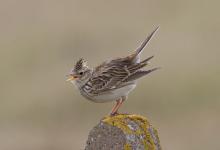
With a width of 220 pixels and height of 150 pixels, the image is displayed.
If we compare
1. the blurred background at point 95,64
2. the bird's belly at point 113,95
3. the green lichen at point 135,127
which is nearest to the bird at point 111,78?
the bird's belly at point 113,95

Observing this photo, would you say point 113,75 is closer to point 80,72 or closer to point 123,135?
point 80,72

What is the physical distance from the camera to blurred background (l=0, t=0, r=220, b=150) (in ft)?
65.7

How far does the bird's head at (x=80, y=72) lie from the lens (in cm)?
1126

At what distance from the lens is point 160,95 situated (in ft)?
67.6

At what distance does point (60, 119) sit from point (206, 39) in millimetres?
5380

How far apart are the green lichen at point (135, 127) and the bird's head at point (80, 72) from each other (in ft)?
6.64

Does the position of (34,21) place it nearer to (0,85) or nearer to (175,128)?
(0,85)

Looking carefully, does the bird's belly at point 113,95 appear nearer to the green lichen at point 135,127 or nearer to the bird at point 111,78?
the bird at point 111,78

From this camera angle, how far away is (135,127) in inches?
353

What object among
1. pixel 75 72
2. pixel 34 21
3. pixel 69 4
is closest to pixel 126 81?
pixel 75 72

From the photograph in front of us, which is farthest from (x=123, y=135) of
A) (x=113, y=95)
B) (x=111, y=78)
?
(x=111, y=78)

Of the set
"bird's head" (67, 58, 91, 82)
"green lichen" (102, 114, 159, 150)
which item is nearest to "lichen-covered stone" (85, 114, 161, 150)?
"green lichen" (102, 114, 159, 150)

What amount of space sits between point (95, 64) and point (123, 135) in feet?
45.7

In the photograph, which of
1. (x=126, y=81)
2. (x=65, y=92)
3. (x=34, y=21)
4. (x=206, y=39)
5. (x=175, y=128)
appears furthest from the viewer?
(x=34, y=21)
